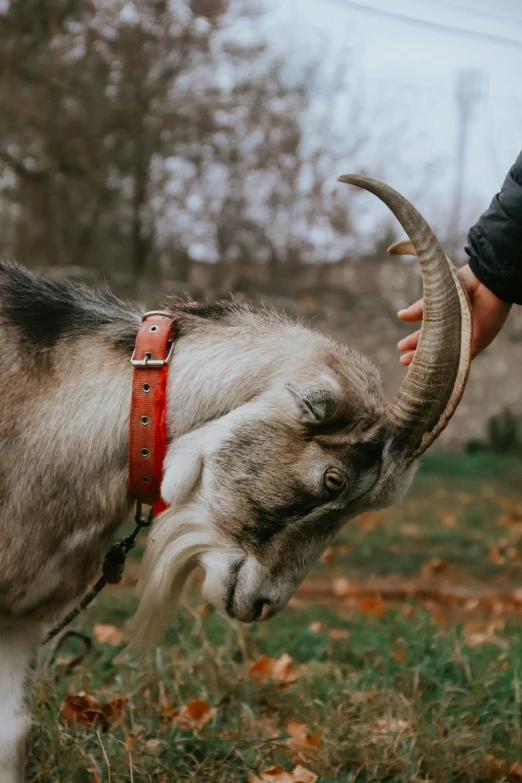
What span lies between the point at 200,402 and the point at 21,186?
1035cm

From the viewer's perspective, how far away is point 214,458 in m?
2.50

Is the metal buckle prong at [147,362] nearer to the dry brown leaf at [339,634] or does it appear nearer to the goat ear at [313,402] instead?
the goat ear at [313,402]

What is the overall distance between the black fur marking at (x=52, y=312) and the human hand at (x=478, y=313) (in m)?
0.94

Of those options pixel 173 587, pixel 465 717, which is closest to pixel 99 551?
pixel 173 587

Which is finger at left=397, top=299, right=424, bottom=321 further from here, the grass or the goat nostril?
the grass

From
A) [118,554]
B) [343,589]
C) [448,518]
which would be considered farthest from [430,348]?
[448,518]

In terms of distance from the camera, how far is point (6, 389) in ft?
8.35

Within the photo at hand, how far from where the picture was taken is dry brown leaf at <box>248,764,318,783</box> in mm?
2711

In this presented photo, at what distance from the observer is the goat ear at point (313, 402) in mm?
2424

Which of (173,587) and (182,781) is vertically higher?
(173,587)

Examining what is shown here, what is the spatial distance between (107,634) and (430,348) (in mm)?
Result: 2556

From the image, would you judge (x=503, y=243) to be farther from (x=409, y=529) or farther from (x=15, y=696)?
(x=409, y=529)

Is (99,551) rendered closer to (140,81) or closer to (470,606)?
(470,606)

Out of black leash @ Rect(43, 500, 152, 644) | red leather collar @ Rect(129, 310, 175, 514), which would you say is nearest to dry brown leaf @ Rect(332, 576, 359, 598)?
black leash @ Rect(43, 500, 152, 644)
